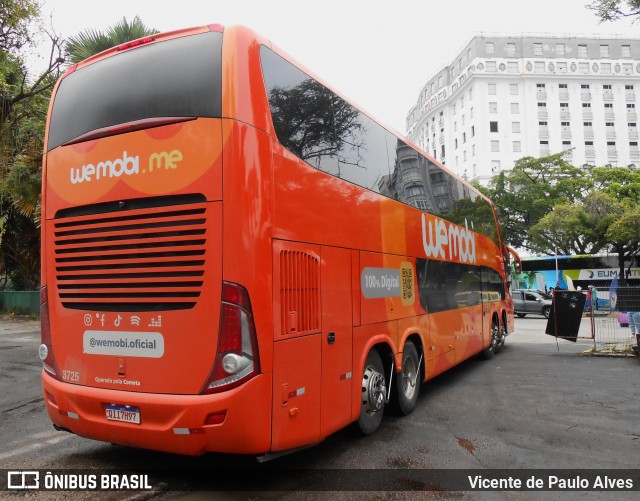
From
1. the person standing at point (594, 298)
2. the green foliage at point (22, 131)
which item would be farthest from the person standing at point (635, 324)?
the green foliage at point (22, 131)

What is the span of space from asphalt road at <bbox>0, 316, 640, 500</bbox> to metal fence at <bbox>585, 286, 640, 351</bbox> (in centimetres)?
316

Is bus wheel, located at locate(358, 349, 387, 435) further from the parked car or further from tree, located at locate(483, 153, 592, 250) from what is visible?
tree, located at locate(483, 153, 592, 250)

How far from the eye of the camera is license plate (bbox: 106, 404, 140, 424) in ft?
11.9

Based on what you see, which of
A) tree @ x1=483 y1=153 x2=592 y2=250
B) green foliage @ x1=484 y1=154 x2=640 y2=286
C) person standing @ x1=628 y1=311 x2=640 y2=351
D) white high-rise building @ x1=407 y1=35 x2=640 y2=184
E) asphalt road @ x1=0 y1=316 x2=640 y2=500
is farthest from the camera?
white high-rise building @ x1=407 y1=35 x2=640 y2=184

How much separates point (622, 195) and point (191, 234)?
1481 inches

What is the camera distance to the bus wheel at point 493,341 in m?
11.2

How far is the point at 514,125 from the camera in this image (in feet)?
232

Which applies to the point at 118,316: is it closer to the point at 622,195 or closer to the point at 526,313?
the point at 526,313

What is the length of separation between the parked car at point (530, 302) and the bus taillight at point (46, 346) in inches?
1087

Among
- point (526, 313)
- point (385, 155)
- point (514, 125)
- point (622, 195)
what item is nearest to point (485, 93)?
point (514, 125)

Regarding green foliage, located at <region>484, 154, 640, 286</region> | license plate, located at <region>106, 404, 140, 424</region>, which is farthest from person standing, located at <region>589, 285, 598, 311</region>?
green foliage, located at <region>484, 154, 640, 286</region>

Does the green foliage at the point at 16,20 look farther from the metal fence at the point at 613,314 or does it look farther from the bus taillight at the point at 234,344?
the metal fence at the point at 613,314

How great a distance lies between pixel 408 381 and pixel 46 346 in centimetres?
433

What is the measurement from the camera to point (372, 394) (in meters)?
5.21
